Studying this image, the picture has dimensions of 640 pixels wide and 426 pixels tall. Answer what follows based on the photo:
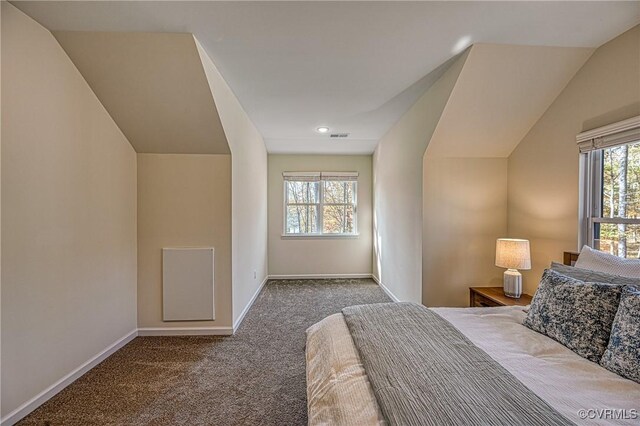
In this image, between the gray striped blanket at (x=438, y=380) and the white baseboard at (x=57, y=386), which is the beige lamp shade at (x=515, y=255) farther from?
the white baseboard at (x=57, y=386)

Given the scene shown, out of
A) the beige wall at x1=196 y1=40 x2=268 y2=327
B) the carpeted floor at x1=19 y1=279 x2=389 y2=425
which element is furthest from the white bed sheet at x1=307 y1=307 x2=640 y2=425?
the beige wall at x1=196 y1=40 x2=268 y2=327

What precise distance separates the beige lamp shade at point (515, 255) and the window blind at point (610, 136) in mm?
882

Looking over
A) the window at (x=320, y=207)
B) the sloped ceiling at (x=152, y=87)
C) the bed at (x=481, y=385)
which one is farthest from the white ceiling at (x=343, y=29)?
the window at (x=320, y=207)

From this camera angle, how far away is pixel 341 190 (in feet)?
18.3

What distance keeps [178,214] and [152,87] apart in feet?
3.91

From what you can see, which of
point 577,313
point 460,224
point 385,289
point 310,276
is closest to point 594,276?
point 577,313

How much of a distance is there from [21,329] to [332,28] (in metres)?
2.72

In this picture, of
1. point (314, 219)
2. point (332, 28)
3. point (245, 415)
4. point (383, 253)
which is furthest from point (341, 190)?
point (245, 415)

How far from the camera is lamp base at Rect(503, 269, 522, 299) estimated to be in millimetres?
2645

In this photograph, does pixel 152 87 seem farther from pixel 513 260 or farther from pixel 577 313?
pixel 513 260

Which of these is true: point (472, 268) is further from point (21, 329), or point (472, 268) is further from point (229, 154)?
point (21, 329)

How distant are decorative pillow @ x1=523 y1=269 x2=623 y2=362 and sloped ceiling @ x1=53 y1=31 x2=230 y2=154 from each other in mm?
2770

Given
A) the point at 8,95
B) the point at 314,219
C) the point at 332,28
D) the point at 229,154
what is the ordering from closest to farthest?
the point at 8,95 < the point at 332,28 < the point at 229,154 < the point at 314,219

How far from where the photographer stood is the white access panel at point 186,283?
2953 millimetres
